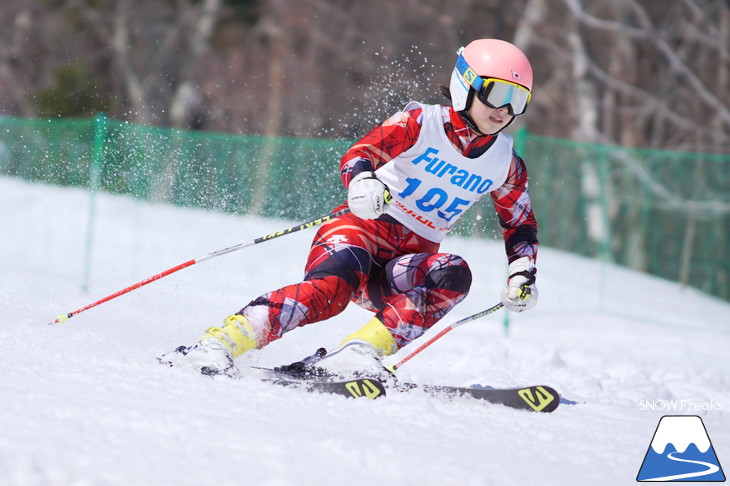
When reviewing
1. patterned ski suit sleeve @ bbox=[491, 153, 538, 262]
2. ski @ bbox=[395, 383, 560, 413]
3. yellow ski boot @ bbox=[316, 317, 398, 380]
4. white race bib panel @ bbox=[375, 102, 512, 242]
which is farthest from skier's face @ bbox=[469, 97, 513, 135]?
ski @ bbox=[395, 383, 560, 413]

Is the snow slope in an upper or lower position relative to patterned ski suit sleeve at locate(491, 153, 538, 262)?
lower

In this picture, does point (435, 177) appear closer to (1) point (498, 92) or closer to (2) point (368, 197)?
(1) point (498, 92)

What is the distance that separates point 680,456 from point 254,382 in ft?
4.94

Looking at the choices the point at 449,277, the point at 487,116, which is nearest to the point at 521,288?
Result: the point at 449,277

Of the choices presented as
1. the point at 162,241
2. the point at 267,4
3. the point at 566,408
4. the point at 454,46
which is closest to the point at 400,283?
the point at 566,408

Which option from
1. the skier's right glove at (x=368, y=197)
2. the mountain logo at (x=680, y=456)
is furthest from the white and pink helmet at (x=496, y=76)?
the mountain logo at (x=680, y=456)

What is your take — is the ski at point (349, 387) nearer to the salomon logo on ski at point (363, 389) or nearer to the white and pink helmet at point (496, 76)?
the salomon logo on ski at point (363, 389)

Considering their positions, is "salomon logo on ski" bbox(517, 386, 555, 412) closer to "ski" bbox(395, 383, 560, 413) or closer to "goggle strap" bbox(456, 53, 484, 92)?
"ski" bbox(395, 383, 560, 413)

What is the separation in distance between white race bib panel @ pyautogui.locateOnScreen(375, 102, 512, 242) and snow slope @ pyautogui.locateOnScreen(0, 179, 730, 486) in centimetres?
92

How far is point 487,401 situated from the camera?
11.0 feet

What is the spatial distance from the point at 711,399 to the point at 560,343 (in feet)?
8.14

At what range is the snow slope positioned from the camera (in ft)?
7.32

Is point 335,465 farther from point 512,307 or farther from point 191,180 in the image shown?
point 191,180

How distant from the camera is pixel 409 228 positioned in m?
3.84
